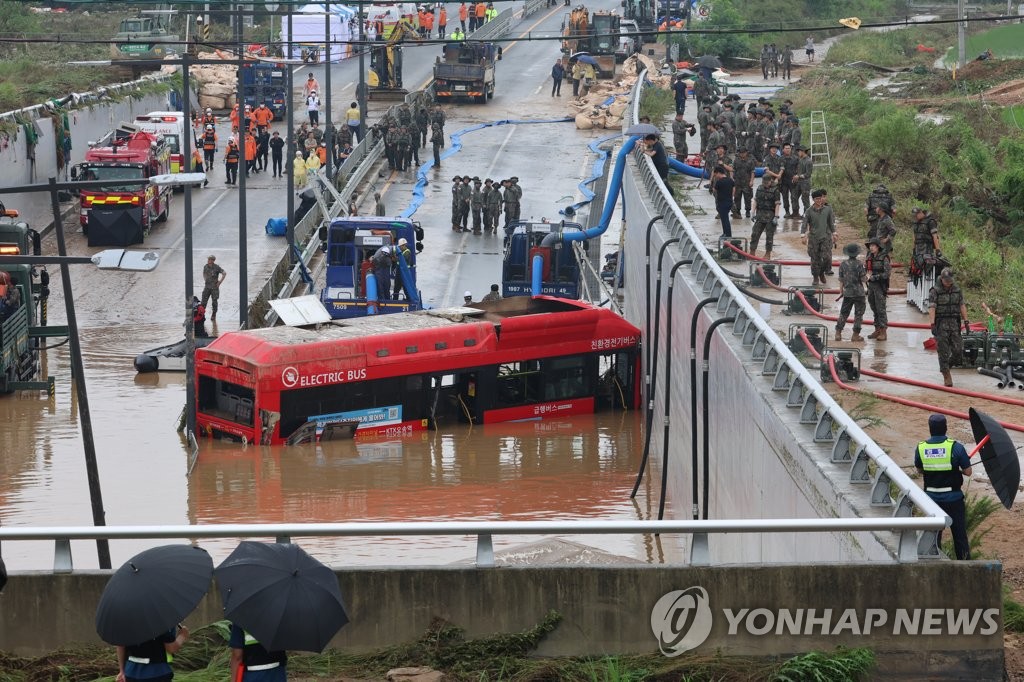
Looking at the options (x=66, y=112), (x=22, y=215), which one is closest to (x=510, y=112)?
(x=66, y=112)

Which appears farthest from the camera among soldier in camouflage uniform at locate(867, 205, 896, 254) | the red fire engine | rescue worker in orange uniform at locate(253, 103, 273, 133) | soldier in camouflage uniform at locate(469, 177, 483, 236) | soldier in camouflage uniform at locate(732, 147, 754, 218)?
rescue worker in orange uniform at locate(253, 103, 273, 133)

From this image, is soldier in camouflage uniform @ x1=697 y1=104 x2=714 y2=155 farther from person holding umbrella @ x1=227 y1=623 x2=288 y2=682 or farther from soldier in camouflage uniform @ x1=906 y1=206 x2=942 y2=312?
person holding umbrella @ x1=227 y1=623 x2=288 y2=682

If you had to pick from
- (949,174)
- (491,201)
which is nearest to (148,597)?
(949,174)

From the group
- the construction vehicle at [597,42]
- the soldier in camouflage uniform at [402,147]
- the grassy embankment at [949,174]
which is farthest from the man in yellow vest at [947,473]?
the construction vehicle at [597,42]

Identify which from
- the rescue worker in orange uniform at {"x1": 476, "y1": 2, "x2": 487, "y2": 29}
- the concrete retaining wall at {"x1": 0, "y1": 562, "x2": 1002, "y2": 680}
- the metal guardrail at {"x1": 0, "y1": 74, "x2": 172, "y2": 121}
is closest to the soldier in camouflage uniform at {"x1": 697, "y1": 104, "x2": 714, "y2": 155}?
the metal guardrail at {"x1": 0, "y1": 74, "x2": 172, "y2": 121}

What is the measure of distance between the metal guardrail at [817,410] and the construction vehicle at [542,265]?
30.1 ft

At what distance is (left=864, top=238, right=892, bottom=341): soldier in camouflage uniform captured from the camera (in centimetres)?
2172

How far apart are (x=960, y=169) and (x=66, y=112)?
3223 cm

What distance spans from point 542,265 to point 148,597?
30.2m

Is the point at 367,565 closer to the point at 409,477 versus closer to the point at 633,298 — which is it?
the point at 409,477

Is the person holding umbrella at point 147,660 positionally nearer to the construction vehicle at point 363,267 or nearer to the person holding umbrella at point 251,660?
the person holding umbrella at point 251,660

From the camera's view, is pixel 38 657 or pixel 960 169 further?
pixel 960 169

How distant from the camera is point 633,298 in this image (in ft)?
117

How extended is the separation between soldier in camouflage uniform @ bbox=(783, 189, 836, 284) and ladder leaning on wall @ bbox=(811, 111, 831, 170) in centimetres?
1304
